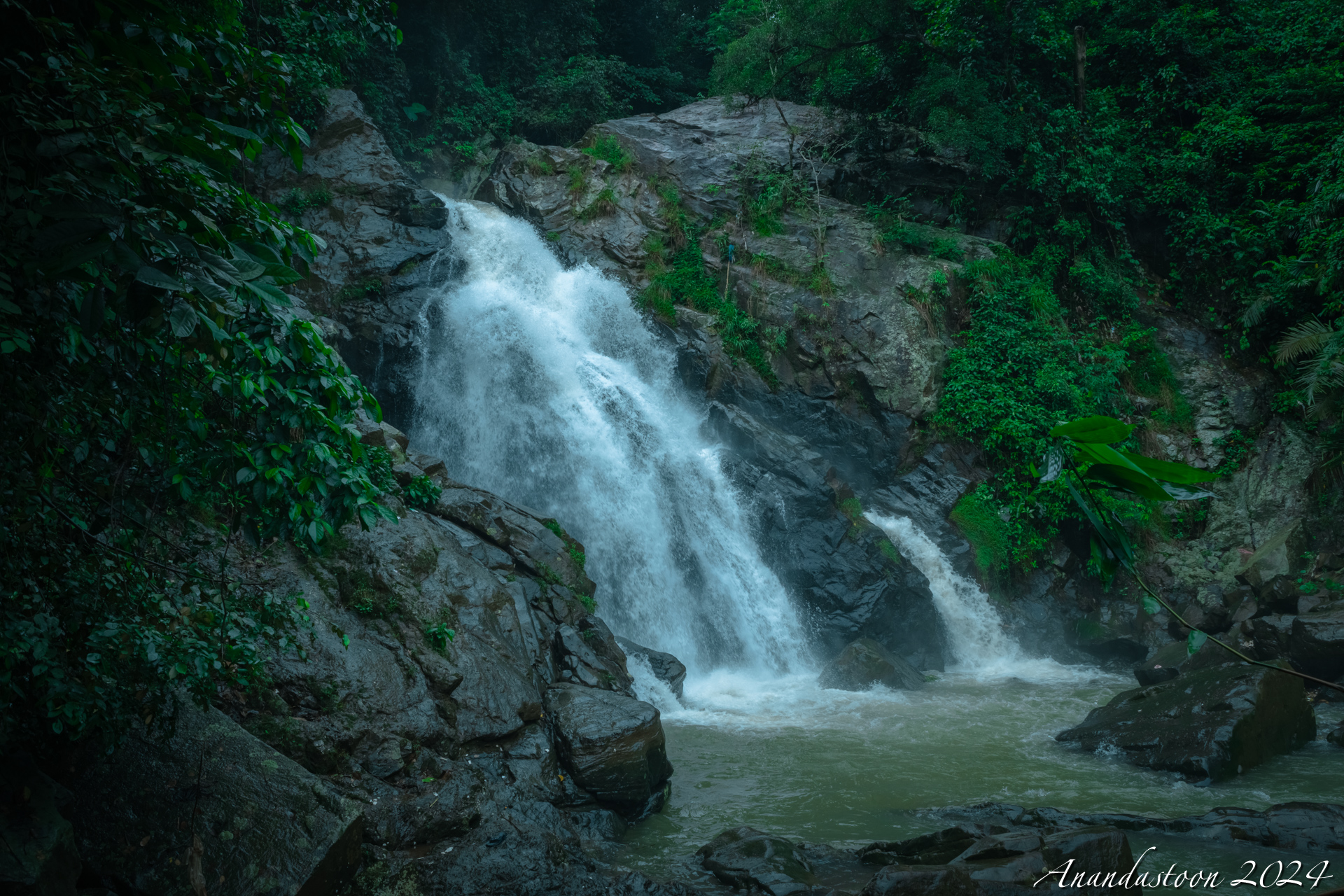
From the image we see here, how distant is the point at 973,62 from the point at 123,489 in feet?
58.6

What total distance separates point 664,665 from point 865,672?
306 centimetres

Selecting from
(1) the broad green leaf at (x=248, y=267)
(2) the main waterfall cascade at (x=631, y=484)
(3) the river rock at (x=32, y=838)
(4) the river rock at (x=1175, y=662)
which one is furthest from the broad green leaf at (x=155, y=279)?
(4) the river rock at (x=1175, y=662)

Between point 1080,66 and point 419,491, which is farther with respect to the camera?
point 1080,66

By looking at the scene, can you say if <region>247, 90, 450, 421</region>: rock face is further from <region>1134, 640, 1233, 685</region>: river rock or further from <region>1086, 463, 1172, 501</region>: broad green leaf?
<region>1086, 463, 1172, 501</region>: broad green leaf

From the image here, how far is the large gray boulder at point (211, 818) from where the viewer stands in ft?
12.3

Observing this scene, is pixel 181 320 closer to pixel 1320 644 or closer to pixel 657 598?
pixel 657 598

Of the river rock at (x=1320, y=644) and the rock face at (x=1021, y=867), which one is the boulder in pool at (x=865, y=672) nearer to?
the river rock at (x=1320, y=644)

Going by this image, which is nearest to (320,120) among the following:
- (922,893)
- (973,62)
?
Answer: (973,62)

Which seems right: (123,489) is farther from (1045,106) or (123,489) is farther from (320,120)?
(1045,106)

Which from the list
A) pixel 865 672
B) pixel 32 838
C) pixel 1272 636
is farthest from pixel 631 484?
pixel 32 838

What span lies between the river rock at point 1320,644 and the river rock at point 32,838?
11551 mm

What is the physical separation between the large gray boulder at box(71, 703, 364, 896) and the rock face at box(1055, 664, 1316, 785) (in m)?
7.38

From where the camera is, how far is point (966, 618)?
13.2m

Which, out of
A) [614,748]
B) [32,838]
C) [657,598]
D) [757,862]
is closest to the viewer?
[32,838]
